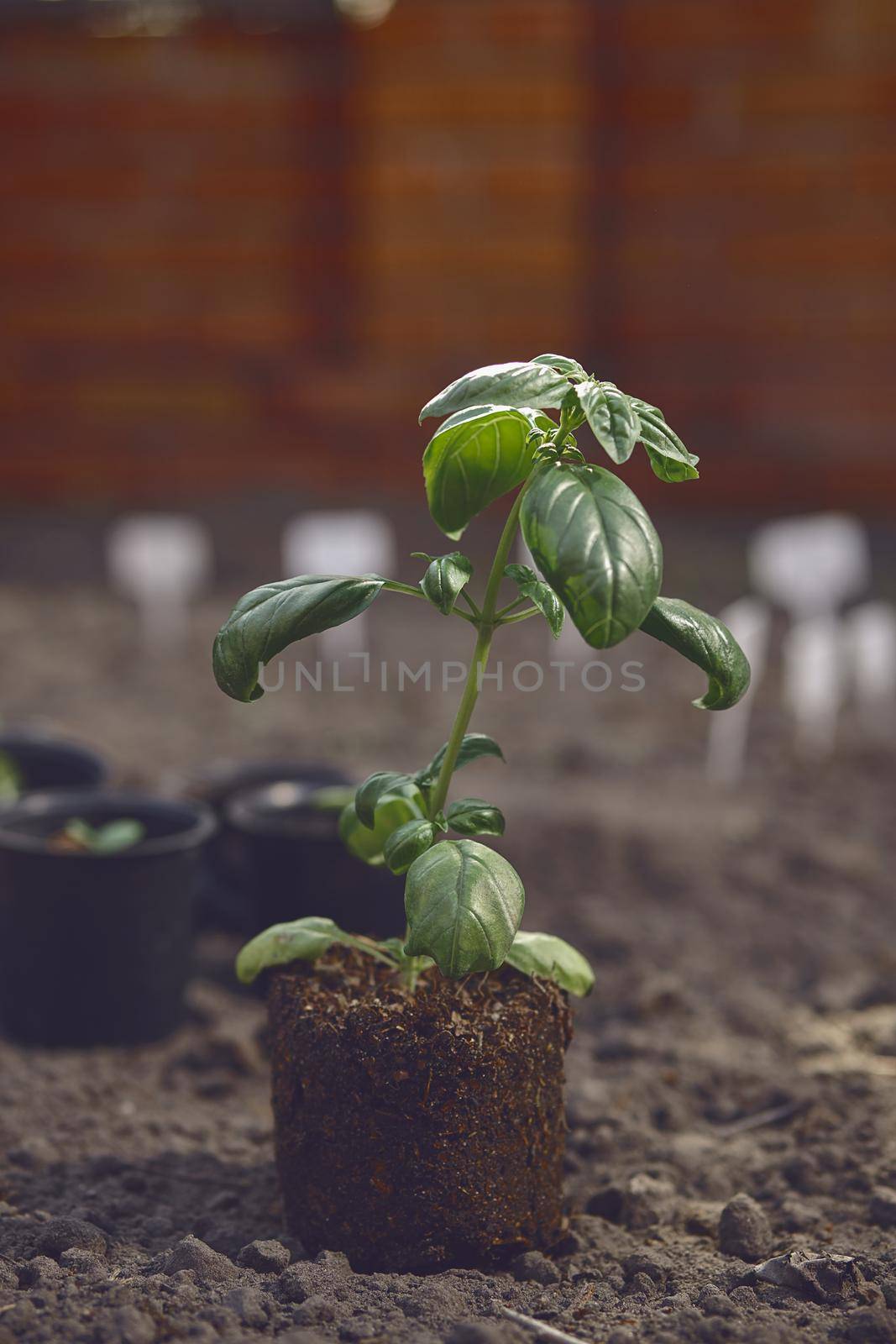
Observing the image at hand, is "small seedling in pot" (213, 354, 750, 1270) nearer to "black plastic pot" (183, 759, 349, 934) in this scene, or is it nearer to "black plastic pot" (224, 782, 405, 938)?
"black plastic pot" (224, 782, 405, 938)

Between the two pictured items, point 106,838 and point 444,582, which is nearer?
point 444,582

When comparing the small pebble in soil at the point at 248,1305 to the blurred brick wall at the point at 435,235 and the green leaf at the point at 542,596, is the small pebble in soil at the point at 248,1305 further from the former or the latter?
the blurred brick wall at the point at 435,235

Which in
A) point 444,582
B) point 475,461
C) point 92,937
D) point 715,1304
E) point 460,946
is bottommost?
point 715,1304

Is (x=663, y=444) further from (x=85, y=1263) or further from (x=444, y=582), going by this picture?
(x=85, y=1263)

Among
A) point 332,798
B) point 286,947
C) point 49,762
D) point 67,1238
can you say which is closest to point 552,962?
point 286,947

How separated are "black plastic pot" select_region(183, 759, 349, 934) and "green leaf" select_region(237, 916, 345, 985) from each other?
1.01 m

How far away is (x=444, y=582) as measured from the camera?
54.4 inches

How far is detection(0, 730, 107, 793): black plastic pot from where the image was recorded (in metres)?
2.93

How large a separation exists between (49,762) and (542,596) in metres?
1.83

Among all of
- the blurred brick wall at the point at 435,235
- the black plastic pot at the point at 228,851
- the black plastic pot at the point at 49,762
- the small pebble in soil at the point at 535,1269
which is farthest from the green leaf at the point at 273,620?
the blurred brick wall at the point at 435,235

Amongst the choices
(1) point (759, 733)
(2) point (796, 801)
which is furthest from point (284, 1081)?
(1) point (759, 733)

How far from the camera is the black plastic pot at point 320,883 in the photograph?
98.3 inches

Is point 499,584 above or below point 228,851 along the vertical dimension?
above

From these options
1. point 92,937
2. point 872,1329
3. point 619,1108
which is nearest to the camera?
point 872,1329
